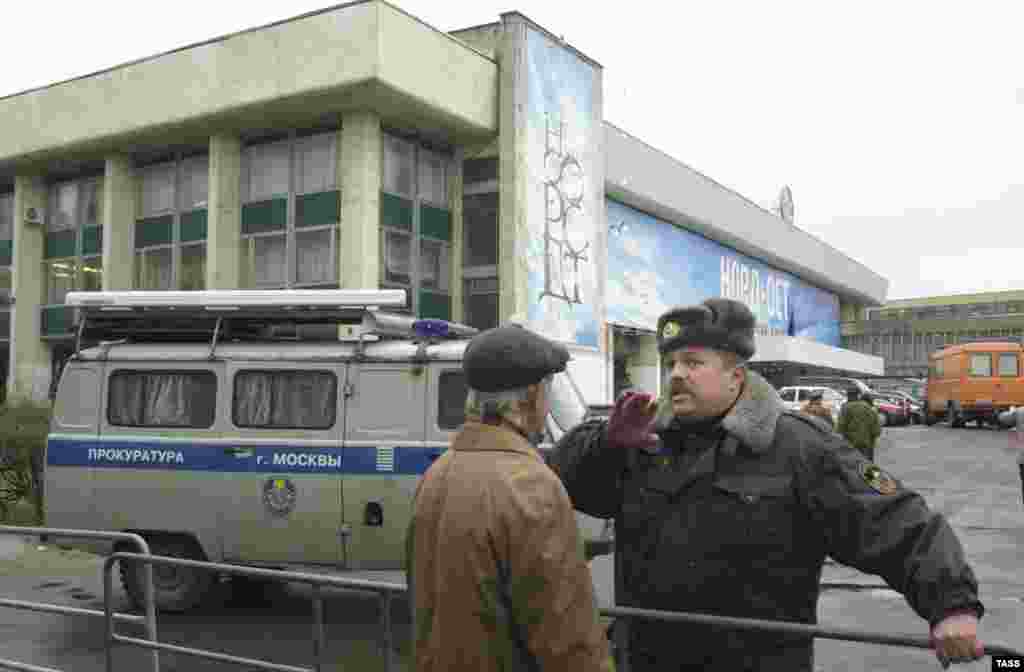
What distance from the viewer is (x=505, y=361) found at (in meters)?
2.57

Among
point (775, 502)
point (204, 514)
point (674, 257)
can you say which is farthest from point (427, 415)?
point (674, 257)

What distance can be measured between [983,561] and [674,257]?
32.0 meters

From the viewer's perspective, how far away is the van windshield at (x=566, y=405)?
8570 mm

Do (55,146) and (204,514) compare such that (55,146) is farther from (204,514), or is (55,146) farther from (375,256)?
(204,514)

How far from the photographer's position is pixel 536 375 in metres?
2.60

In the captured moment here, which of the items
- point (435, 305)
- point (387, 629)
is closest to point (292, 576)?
point (387, 629)

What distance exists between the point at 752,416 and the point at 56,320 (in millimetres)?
35952

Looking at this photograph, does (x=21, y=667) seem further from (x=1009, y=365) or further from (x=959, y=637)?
(x=1009, y=365)

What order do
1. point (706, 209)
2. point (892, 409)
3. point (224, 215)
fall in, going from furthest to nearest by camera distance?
1. point (706, 209)
2. point (892, 409)
3. point (224, 215)

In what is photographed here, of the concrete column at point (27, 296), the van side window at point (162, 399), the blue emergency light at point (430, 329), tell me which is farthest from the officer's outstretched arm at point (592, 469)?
the concrete column at point (27, 296)

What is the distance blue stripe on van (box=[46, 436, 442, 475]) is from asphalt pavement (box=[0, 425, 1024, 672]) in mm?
1172

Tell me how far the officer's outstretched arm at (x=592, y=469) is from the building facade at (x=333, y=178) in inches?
934

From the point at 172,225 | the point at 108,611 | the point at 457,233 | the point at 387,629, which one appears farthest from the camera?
the point at 172,225

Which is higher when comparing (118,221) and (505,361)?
(118,221)
